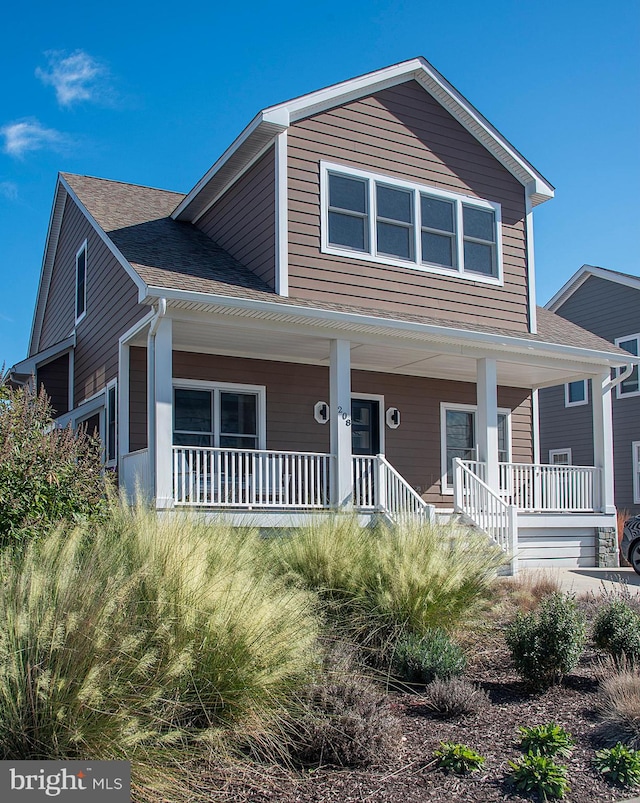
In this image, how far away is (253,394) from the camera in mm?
13211

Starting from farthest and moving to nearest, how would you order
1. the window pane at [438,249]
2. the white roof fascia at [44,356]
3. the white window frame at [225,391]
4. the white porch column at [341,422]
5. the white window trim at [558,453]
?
the white window trim at [558,453] → the white roof fascia at [44,356] → the window pane at [438,249] → the white window frame at [225,391] → the white porch column at [341,422]

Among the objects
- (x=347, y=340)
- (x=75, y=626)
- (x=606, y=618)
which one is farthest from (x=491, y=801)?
(x=347, y=340)

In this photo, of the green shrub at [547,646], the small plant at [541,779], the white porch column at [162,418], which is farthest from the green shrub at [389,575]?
the white porch column at [162,418]

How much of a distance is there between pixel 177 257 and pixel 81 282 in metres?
4.55

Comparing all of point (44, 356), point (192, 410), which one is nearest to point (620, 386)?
point (192, 410)

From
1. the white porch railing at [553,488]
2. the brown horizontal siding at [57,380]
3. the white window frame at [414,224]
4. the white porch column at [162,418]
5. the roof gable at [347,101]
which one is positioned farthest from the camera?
the brown horizontal siding at [57,380]

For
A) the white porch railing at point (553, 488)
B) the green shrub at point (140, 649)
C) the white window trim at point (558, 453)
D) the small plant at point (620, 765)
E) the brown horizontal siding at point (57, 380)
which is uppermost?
the brown horizontal siding at point (57, 380)

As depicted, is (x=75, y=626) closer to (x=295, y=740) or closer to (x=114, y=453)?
(x=295, y=740)

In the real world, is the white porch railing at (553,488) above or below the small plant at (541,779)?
above

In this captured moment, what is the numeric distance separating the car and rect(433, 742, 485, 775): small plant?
891cm

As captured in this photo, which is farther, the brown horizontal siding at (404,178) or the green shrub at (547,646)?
the brown horizontal siding at (404,178)

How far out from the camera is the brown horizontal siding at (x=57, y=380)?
15578mm

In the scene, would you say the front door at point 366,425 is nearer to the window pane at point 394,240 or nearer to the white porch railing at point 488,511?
the white porch railing at point 488,511

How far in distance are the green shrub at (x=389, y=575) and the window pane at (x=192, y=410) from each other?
5191 mm
